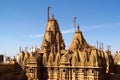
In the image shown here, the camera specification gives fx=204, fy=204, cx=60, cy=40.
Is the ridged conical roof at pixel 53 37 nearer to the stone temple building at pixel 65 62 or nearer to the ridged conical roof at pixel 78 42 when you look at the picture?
the stone temple building at pixel 65 62

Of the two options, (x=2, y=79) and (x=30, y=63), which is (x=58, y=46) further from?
(x=2, y=79)

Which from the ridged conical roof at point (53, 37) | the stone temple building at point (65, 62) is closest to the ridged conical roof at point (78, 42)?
the stone temple building at point (65, 62)

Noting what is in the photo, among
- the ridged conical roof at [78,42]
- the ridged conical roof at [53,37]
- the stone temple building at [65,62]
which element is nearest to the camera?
the stone temple building at [65,62]

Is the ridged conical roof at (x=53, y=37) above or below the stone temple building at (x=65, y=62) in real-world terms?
above

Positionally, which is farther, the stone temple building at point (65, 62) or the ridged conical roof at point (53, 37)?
the ridged conical roof at point (53, 37)

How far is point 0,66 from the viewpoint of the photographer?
36625mm

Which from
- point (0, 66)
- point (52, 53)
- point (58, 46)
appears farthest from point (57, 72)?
point (0, 66)

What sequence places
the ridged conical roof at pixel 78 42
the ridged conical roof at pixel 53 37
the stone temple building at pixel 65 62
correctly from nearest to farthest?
the stone temple building at pixel 65 62 → the ridged conical roof at pixel 78 42 → the ridged conical roof at pixel 53 37

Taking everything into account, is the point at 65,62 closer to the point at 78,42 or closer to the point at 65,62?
the point at 65,62

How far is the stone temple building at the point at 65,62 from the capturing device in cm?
3584

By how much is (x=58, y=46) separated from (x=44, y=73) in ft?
23.5

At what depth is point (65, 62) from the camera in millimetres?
37312

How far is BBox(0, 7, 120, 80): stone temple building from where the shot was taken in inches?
1411

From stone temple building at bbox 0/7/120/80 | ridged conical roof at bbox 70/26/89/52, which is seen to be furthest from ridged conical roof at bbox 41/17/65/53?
ridged conical roof at bbox 70/26/89/52
